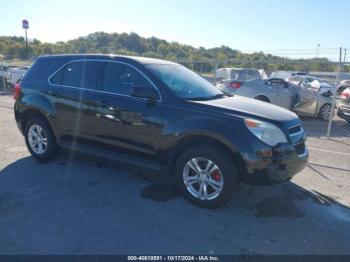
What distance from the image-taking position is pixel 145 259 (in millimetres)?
2941

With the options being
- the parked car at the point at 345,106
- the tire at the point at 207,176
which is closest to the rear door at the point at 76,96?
the tire at the point at 207,176

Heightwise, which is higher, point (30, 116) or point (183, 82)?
point (183, 82)

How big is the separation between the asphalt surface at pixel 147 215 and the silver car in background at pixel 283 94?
5353 mm

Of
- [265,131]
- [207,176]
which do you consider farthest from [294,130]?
[207,176]

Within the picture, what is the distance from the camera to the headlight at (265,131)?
3668 mm

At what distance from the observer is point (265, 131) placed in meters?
3.70

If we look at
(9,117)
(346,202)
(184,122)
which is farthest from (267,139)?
(9,117)

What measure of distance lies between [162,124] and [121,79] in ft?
3.23

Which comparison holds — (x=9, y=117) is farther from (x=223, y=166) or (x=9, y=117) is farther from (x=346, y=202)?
(x=346, y=202)

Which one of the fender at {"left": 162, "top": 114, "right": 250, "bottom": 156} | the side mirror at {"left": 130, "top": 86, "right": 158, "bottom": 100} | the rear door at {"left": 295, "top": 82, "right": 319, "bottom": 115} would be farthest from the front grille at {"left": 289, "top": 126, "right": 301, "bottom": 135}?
the rear door at {"left": 295, "top": 82, "right": 319, "bottom": 115}

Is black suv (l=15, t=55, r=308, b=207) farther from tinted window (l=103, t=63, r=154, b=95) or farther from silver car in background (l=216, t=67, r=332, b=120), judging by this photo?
silver car in background (l=216, t=67, r=332, b=120)

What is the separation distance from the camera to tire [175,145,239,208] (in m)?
3.78

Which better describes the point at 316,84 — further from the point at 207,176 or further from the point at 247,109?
the point at 207,176

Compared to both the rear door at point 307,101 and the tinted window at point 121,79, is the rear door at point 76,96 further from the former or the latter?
the rear door at point 307,101
